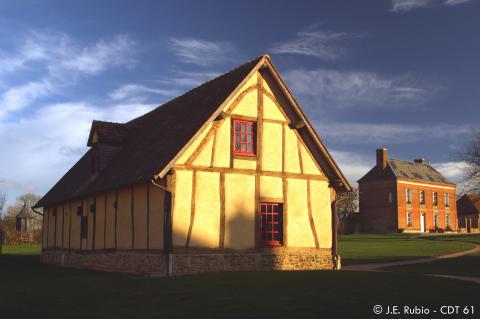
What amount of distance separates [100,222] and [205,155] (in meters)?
6.46

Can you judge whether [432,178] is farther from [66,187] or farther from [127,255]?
[127,255]

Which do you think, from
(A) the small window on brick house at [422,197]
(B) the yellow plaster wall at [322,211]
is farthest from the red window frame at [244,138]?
(A) the small window on brick house at [422,197]

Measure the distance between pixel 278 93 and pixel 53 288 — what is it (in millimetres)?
10515

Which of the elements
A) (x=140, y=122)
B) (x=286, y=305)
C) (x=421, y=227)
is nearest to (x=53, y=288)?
(x=286, y=305)

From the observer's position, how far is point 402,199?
64.2 meters

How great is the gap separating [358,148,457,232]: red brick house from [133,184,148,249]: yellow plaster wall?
1928 inches

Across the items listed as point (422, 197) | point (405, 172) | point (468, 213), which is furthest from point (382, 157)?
point (468, 213)

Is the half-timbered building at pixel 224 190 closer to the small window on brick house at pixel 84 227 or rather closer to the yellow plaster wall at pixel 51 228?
the small window on brick house at pixel 84 227

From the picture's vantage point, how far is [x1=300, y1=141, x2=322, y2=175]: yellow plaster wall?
2100cm

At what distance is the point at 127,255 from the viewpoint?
20.0 meters

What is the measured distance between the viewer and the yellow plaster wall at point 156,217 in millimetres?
18078

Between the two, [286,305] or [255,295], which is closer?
[286,305]

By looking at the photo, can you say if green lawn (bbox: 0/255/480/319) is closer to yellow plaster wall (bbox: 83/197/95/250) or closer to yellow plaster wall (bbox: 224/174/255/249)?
yellow plaster wall (bbox: 224/174/255/249)

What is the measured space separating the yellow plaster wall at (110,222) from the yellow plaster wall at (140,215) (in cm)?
196
